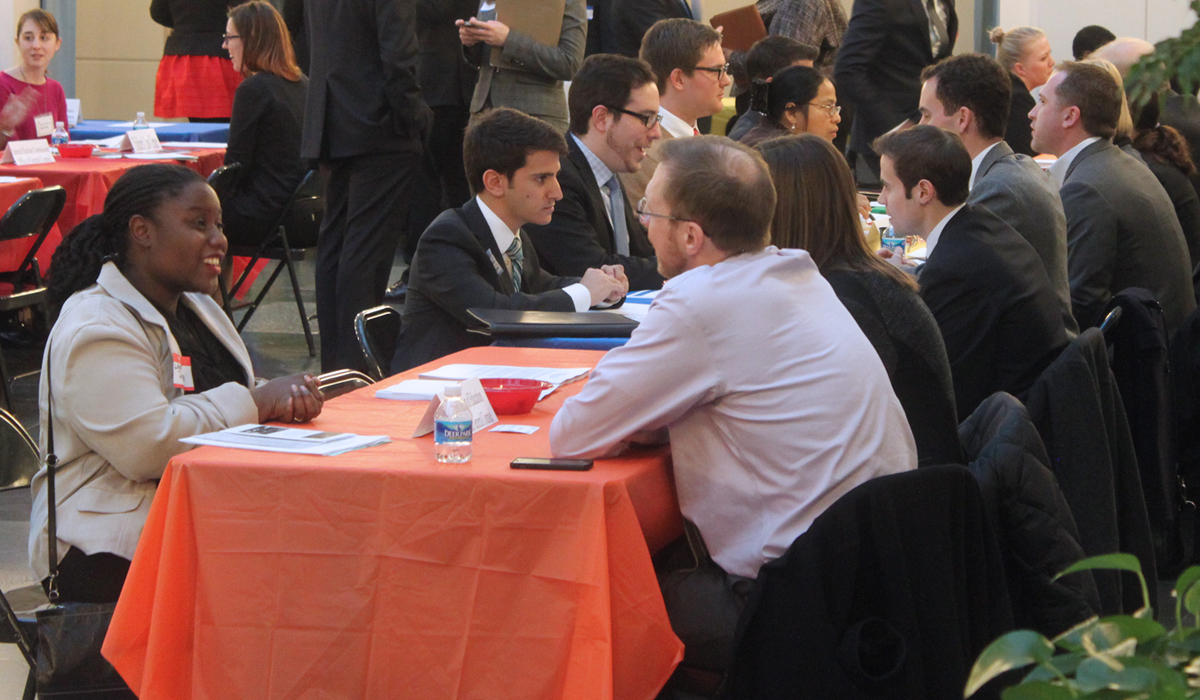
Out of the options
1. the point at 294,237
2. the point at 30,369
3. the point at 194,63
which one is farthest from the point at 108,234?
the point at 194,63

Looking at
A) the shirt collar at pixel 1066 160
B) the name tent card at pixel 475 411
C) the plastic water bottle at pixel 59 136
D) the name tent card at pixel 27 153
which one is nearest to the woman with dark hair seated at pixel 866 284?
the name tent card at pixel 475 411

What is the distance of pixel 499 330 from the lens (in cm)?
281

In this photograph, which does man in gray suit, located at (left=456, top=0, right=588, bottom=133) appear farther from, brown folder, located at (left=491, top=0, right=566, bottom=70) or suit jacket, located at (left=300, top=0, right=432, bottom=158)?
suit jacket, located at (left=300, top=0, right=432, bottom=158)

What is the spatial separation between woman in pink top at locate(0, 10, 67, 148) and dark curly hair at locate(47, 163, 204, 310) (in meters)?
4.83

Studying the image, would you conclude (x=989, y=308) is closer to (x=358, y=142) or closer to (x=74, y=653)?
(x=74, y=653)

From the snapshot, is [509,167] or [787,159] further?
[509,167]

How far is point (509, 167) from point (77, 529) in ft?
5.00

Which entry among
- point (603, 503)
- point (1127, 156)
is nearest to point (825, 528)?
point (603, 503)

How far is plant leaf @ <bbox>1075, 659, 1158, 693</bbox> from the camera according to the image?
2.10ft

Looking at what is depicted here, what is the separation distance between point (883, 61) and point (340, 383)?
4456 millimetres

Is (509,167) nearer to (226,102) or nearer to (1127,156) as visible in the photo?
(1127,156)

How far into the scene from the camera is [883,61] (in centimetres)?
633

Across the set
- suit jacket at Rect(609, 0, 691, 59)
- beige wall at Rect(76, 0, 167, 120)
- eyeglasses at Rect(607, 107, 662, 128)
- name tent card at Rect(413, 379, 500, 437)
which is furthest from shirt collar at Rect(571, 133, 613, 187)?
beige wall at Rect(76, 0, 167, 120)

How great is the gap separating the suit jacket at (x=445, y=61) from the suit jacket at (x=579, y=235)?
7.59ft
